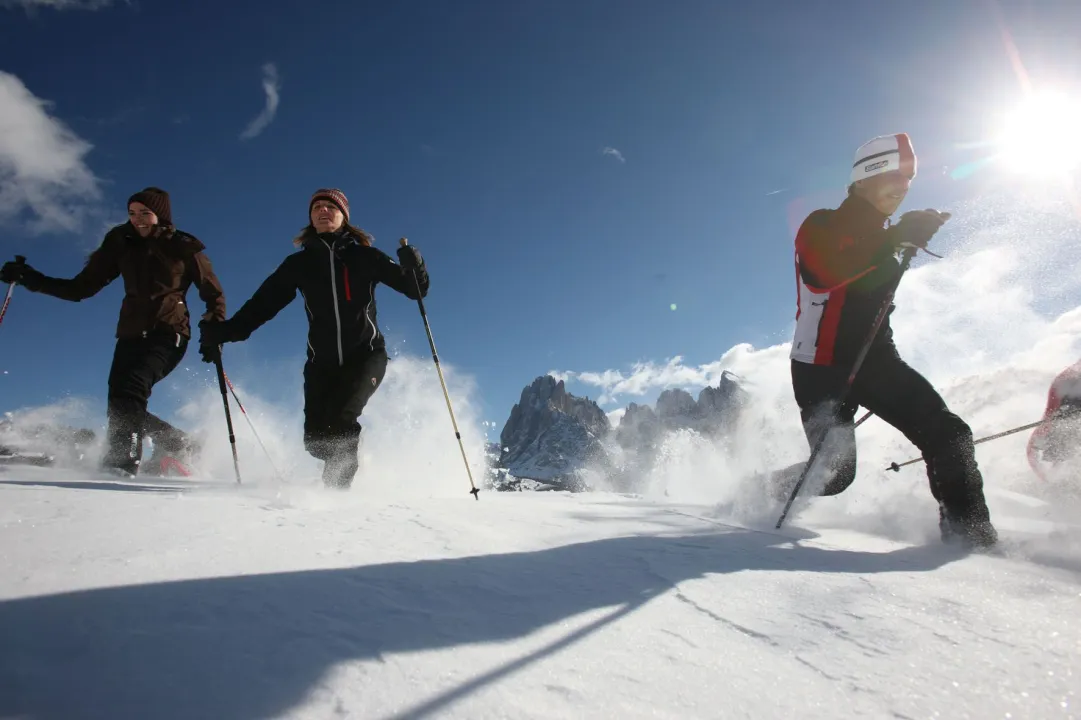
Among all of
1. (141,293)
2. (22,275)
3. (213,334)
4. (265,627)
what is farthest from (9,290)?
(265,627)

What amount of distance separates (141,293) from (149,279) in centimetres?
15

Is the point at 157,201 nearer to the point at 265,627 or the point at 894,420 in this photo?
the point at 265,627

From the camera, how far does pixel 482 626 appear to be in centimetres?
146

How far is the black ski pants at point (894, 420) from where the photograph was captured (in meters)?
3.21

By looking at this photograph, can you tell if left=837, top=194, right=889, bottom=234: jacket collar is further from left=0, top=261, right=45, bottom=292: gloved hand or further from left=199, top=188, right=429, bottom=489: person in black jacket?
left=0, top=261, right=45, bottom=292: gloved hand

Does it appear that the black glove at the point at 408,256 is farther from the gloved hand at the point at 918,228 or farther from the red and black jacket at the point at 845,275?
the gloved hand at the point at 918,228

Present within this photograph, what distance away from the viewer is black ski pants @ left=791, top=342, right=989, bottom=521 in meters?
3.21

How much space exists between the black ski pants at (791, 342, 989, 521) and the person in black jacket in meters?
3.69

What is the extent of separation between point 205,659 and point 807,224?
4413 mm

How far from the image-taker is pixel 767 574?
2.15 meters

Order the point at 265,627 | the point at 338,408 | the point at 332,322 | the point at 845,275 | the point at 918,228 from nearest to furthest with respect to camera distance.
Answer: the point at 265,627
the point at 918,228
the point at 845,275
the point at 338,408
the point at 332,322

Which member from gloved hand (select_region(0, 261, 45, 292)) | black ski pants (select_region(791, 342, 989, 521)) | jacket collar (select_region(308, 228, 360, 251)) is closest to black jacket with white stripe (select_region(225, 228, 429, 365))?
jacket collar (select_region(308, 228, 360, 251))

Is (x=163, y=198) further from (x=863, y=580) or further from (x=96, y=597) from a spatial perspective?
(x=863, y=580)

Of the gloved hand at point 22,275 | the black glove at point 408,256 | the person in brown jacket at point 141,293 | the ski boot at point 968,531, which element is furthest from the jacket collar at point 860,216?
the gloved hand at point 22,275
